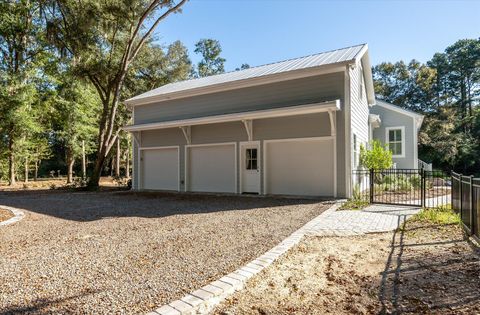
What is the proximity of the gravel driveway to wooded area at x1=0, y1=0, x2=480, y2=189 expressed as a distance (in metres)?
9.10

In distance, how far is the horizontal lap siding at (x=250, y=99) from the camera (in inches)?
386

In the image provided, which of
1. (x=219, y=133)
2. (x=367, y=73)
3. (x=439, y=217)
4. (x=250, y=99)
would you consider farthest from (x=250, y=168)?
(x=367, y=73)

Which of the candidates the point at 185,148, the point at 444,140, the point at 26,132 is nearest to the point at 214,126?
the point at 185,148

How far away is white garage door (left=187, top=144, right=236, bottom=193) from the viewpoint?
37.6 feet

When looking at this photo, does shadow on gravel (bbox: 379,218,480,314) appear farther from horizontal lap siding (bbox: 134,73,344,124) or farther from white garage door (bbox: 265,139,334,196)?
horizontal lap siding (bbox: 134,73,344,124)

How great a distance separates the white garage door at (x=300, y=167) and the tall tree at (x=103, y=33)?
28.0 feet

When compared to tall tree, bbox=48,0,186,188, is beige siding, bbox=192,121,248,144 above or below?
below

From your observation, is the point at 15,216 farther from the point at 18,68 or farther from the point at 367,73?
the point at 18,68

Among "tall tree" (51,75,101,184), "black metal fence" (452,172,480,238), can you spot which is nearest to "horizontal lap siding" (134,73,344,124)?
"black metal fence" (452,172,480,238)

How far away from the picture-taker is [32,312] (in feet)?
8.08

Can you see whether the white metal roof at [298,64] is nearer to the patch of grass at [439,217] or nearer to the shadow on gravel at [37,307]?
the patch of grass at [439,217]

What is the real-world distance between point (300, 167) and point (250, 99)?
Result: 327cm

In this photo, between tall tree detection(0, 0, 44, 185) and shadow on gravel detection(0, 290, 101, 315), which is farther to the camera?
tall tree detection(0, 0, 44, 185)

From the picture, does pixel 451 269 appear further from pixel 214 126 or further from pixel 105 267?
pixel 214 126
